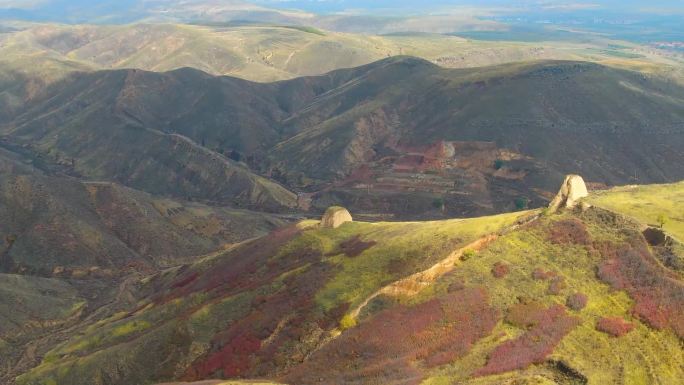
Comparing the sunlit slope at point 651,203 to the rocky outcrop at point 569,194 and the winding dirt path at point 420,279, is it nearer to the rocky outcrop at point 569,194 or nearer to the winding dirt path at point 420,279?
the rocky outcrop at point 569,194

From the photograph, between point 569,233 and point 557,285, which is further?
point 569,233

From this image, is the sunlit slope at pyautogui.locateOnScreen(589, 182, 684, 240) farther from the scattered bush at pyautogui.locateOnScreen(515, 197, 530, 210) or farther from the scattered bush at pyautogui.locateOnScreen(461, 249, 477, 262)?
the scattered bush at pyautogui.locateOnScreen(515, 197, 530, 210)

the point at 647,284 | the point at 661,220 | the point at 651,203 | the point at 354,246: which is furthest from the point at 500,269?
the point at 651,203

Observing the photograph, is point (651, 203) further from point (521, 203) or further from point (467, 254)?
point (521, 203)

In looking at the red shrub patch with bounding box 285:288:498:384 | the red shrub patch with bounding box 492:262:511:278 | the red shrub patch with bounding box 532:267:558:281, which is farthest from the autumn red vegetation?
the red shrub patch with bounding box 285:288:498:384

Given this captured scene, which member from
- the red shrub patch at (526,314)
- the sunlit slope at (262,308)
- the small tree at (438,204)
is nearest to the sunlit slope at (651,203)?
the sunlit slope at (262,308)

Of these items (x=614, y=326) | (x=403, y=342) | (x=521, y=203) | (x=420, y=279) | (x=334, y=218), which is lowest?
(x=521, y=203)

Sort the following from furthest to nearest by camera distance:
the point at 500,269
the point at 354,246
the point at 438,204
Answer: the point at 438,204, the point at 354,246, the point at 500,269
